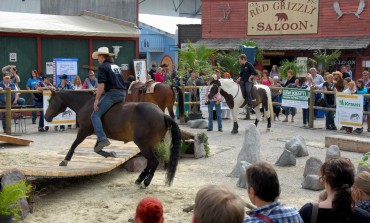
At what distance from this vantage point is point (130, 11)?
990 inches

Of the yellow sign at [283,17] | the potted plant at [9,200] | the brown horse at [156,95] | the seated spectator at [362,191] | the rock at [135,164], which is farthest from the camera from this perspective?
the yellow sign at [283,17]

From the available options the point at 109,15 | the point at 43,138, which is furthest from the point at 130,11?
the point at 43,138

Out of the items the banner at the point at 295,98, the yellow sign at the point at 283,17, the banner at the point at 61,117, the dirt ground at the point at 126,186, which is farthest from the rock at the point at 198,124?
the yellow sign at the point at 283,17

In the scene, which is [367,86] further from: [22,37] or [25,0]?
[25,0]

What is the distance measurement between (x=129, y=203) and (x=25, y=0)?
29.8 m

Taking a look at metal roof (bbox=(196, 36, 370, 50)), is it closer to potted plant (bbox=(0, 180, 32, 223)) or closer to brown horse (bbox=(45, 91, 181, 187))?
brown horse (bbox=(45, 91, 181, 187))

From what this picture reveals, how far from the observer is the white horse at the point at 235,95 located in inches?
643

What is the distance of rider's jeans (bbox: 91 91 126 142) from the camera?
30.7 feet

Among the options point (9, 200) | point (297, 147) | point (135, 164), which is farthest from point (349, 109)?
point (9, 200)

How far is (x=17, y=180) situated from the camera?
7457 mm

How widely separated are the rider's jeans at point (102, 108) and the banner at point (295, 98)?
971 centimetres

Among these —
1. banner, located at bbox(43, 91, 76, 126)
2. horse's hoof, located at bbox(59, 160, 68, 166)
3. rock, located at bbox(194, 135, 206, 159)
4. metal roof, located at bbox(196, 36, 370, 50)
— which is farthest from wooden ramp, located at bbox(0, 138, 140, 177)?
metal roof, located at bbox(196, 36, 370, 50)

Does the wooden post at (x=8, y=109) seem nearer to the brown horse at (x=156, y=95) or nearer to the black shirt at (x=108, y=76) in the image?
the brown horse at (x=156, y=95)

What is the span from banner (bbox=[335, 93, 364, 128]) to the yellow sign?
1155 centimetres
